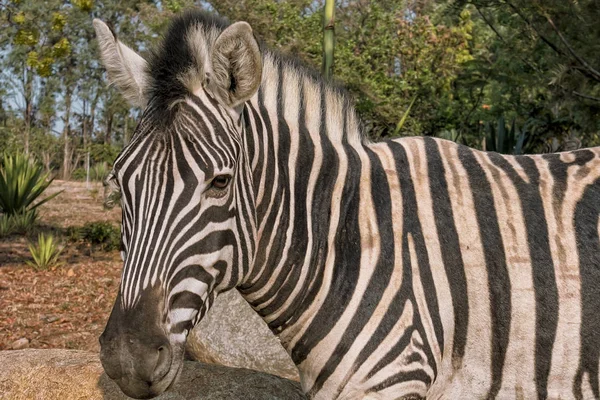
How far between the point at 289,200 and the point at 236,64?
1.86 feet

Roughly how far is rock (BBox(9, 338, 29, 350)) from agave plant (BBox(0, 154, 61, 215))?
600 cm

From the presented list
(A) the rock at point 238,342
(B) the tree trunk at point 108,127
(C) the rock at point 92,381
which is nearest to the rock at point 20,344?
(A) the rock at point 238,342

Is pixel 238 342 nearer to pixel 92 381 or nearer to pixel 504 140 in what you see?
pixel 92 381

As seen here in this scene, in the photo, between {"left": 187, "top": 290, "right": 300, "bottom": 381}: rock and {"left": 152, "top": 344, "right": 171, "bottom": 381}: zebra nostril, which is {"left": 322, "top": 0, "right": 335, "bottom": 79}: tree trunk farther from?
{"left": 152, "top": 344, "right": 171, "bottom": 381}: zebra nostril

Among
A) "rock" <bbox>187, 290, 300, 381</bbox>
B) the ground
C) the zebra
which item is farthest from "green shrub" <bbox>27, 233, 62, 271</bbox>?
the zebra

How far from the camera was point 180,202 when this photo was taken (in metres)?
2.13

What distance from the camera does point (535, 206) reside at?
257 cm

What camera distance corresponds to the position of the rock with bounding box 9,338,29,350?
6676 millimetres

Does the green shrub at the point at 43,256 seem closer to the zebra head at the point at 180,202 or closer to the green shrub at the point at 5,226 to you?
the green shrub at the point at 5,226

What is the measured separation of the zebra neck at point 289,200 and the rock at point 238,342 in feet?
9.00

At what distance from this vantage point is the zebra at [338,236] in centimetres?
215

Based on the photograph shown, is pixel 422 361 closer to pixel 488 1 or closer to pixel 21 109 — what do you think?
pixel 488 1

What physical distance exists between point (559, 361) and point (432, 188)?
2.69 ft

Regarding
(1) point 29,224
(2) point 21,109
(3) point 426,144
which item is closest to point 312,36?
(1) point 29,224
